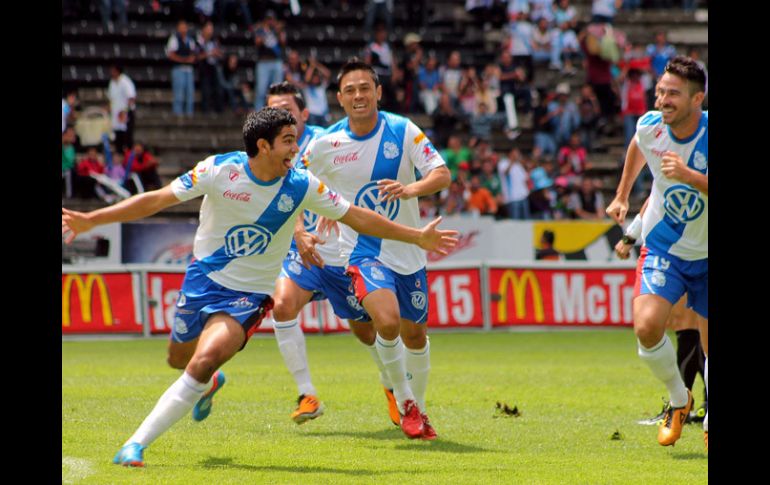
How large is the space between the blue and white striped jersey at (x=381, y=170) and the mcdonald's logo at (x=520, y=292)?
10097 millimetres

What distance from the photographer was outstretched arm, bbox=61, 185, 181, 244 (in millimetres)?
7930

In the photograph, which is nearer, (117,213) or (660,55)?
(117,213)

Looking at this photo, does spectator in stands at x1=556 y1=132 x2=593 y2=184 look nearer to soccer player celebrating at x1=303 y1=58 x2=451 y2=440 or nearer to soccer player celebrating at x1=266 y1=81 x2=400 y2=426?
soccer player celebrating at x1=266 y1=81 x2=400 y2=426

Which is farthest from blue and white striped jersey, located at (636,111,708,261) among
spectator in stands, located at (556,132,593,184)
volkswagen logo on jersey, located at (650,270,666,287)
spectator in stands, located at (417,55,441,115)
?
spectator in stands, located at (417,55,441,115)

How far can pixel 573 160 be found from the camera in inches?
1065

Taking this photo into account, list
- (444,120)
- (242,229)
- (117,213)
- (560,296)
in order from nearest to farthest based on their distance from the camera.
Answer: (117,213)
(242,229)
(560,296)
(444,120)

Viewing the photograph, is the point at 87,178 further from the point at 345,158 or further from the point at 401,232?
the point at 401,232

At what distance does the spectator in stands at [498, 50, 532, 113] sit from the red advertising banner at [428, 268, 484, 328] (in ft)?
31.1

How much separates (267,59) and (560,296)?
943 centimetres

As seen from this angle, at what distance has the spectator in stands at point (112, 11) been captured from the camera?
2970 centimetres

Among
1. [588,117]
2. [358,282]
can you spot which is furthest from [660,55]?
[358,282]

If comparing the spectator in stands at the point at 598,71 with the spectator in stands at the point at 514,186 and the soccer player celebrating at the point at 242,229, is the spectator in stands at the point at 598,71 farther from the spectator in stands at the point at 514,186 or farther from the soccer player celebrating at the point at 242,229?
the soccer player celebrating at the point at 242,229
